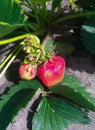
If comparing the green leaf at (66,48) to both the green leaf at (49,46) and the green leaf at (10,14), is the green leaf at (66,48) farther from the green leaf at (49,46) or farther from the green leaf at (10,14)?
the green leaf at (10,14)

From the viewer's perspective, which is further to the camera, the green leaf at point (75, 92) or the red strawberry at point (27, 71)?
the red strawberry at point (27, 71)

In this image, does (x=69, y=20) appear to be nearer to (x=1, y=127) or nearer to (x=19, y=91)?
(x=19, y=91)

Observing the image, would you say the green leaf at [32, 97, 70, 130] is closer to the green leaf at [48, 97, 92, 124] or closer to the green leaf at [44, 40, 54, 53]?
the green leaf at [48, 97, 92, 124]

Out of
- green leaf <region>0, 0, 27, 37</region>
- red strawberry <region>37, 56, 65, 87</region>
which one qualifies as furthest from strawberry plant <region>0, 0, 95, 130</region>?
green leaf <region>0, 0, 27, 37</region>

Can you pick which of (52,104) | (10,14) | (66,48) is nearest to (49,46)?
(66,48)

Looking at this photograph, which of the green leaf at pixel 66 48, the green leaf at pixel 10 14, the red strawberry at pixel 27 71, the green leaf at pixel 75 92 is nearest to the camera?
the green leaf at pixel 10 14

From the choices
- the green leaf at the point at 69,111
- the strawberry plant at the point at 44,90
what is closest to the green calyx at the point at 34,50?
the strawberry plant at the point at 44,90

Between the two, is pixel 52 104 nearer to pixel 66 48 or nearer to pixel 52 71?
pixel 52 71
